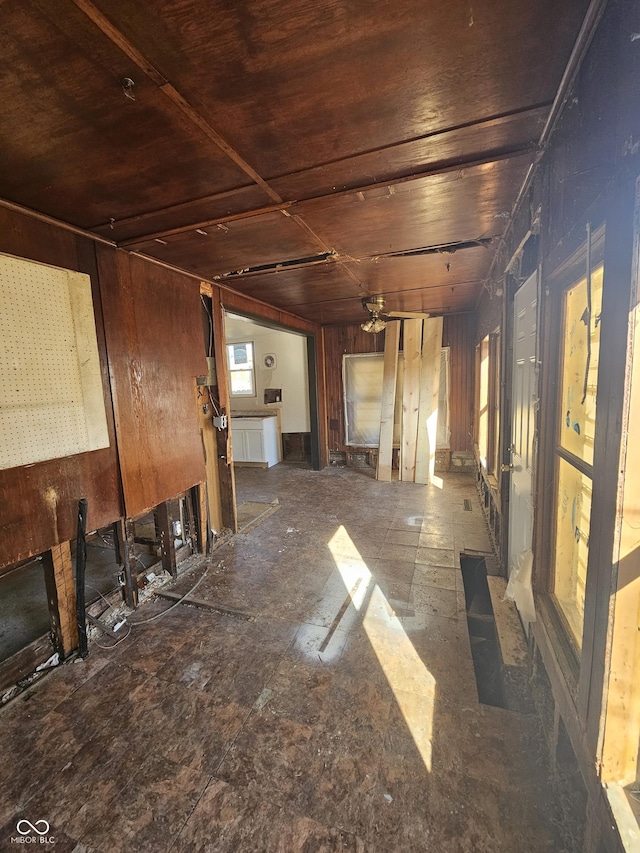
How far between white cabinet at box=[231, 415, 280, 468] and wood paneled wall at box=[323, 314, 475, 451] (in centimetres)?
150

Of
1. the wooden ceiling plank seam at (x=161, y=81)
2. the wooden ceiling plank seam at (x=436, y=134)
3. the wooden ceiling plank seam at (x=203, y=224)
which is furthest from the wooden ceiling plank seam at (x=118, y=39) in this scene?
the wooden ceiling plank seam at (x=203, y=224)

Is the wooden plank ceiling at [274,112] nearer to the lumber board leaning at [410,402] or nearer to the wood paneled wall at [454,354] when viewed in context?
the lumber board leaning at [410,402]

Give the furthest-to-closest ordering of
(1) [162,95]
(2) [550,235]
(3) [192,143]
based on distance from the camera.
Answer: (2) [550,235] → (3) [192,143] → (1) [162,95]

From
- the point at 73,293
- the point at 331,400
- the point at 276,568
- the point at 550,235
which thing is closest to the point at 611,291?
the point at 550,235

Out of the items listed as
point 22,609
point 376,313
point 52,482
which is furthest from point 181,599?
point 376,313

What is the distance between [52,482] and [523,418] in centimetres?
277

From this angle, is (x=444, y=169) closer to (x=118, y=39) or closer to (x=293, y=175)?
(x=293, y=175)

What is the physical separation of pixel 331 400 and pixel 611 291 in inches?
213

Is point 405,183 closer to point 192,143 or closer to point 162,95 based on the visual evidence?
point 192,143

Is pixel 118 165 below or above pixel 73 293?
above

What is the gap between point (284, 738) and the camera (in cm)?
151

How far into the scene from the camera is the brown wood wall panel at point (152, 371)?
236cm

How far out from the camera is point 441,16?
2.95ft

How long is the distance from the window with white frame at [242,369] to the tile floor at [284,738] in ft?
15.8
